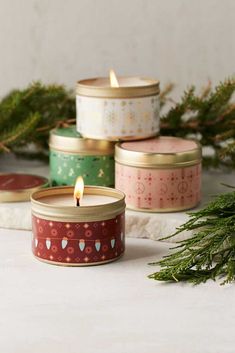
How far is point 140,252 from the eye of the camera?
1204mm

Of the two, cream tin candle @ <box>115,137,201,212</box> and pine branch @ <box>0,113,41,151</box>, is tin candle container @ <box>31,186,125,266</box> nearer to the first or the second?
cream tin candle @ <box>115,137,201,212</box>

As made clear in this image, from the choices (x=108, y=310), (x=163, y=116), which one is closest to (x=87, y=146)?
(x=163, y=116)

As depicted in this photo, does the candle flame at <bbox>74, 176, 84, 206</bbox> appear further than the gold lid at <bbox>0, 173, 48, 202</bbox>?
No

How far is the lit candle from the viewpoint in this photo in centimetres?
132

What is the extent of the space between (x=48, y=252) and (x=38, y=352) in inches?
10.6

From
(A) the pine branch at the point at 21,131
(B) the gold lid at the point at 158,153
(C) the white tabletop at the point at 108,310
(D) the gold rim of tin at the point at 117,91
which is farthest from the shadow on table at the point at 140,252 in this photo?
(A) the pine branch at the point at 21,131

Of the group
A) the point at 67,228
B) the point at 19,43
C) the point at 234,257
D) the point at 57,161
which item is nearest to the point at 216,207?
the point at 234,257

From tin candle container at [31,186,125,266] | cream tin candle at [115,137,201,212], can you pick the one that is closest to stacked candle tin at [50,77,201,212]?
cream tin candle at [115,137,201,212]

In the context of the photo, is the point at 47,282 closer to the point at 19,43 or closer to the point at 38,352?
the point at 38,352

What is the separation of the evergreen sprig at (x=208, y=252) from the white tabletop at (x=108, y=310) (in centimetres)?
2

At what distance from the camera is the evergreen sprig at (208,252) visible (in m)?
1.07

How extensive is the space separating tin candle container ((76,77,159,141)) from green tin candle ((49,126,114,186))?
19 mm

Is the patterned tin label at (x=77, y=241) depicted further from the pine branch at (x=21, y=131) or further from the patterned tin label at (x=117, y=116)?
the pine branch at (x=21, y=131)

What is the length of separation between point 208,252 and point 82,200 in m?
0.21
